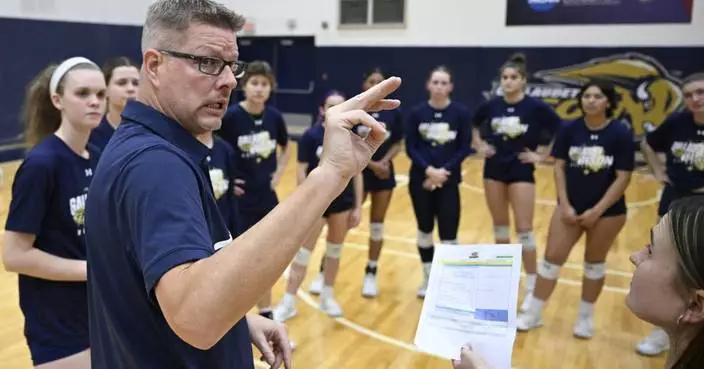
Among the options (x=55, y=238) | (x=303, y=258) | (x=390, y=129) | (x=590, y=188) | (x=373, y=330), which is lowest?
(x=373, y=330)

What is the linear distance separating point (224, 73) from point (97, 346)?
799mm

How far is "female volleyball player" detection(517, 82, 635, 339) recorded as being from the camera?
477 cm

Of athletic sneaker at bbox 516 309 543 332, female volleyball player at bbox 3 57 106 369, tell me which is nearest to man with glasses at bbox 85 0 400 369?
female volleyball player at bbox 3 57 106 369

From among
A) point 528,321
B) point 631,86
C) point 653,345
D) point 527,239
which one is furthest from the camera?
point 631,86

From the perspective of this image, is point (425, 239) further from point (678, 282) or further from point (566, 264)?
point (678, 282)

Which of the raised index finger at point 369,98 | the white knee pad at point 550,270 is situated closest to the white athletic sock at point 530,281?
the white knee pad at point 550,270

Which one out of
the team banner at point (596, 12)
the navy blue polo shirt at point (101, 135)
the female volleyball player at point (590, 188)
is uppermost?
the team banner at point (596, 12)

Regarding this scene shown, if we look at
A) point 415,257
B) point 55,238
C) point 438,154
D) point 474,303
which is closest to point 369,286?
point 415,257

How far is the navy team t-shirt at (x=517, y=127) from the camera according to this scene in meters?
5.57

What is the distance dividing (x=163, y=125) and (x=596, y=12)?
13488 millimetres

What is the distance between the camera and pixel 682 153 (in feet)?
15.9

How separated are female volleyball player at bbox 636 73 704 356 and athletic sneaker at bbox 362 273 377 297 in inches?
91.1

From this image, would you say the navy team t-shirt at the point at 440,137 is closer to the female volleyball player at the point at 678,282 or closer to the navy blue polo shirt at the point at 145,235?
the female volleyball player at the point at 678,282

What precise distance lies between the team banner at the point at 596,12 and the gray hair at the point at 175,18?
13.3 metres
